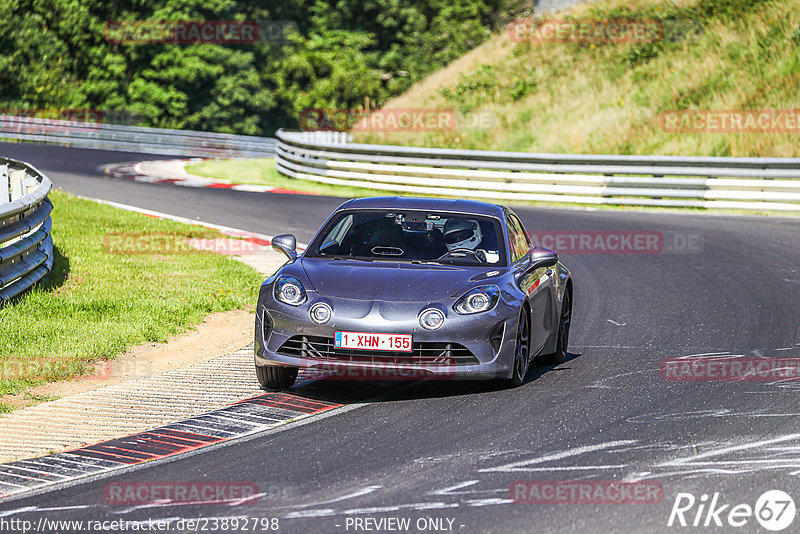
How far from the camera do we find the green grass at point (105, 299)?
968cm

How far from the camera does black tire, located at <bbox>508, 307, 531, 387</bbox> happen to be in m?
8.57

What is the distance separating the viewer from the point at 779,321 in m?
11.4

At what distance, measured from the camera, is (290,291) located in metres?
8.51

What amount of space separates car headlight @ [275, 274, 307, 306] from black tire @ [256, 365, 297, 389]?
1.70ft

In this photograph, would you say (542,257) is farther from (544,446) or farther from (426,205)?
(544,446)

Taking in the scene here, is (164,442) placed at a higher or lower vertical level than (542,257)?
lower

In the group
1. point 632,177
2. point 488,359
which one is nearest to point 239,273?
point 488,359

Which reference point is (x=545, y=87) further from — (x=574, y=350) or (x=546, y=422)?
(x=546, y=422)

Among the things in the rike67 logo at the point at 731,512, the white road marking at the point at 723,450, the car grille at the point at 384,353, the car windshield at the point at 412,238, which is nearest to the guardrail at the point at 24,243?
the car windshield at the point at 412,238

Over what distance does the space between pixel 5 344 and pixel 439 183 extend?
1701 centimetres

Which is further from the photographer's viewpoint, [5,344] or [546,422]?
[5,344]

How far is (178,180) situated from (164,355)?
19.7 metres

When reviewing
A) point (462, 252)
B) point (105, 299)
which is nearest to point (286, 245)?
point (462, 252)

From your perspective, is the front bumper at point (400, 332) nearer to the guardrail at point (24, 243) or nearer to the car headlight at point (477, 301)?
the car headlight at point (477, 301)
